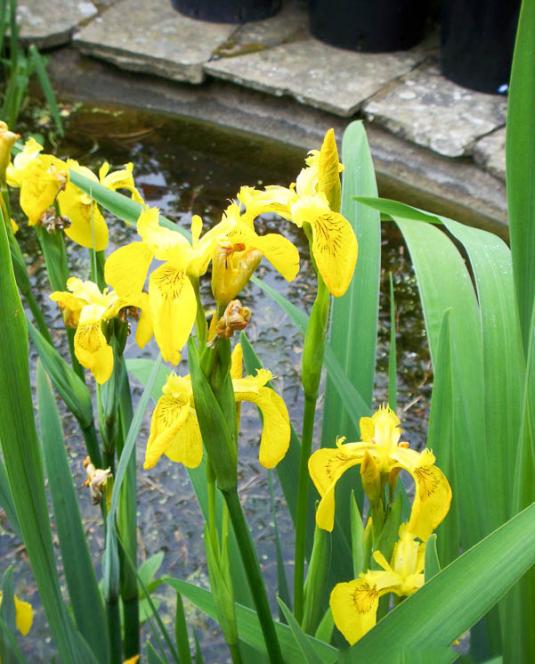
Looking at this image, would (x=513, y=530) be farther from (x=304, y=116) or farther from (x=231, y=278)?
(x=304, y=116)

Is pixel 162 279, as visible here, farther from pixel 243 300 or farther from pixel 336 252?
pixel 243 300

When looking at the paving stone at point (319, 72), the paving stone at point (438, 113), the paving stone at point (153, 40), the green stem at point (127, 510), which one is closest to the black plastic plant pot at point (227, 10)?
the paving stone at point (153, 40)

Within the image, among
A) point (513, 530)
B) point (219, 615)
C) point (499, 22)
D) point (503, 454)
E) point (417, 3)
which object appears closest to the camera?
point (513, 530)

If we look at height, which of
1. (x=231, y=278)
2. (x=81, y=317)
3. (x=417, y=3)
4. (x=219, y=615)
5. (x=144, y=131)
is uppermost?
(x=231, y=278)

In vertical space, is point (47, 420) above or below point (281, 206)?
below

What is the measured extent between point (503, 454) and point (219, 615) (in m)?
0.25

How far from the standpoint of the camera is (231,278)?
0.52 meters

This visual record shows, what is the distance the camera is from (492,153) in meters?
2.36

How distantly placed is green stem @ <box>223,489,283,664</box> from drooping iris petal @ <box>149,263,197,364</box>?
95mm

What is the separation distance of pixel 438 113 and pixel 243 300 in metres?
0.95

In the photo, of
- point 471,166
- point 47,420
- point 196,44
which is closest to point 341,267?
point 47,420

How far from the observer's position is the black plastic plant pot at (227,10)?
9.73 ft

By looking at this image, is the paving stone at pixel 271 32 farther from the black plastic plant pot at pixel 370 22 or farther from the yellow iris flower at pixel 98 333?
the yellow iris flower at pixel 98 333

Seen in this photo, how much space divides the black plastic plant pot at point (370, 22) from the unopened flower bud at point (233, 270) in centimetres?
244
